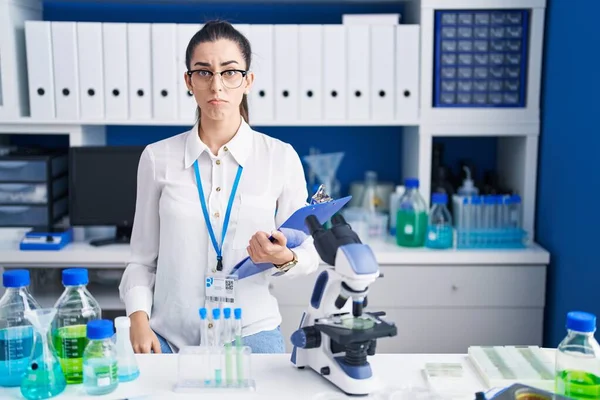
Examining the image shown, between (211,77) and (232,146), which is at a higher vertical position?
(211,77)

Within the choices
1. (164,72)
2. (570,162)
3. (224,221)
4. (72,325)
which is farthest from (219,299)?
(570,162)

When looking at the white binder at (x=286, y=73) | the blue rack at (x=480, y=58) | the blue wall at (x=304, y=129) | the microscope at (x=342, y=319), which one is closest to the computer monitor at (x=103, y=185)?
the blue wall at (x=304, y=129)

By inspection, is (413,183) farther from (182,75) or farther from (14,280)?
(14,280)

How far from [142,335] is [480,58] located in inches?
70.5

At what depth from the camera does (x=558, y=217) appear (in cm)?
251

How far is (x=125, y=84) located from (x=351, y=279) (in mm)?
1753

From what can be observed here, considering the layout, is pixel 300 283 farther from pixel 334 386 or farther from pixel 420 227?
pixel 334 386

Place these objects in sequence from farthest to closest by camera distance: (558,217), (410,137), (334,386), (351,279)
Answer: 1. (410,137)
2. (558,217)
3. (334,386)
4. (351,279)

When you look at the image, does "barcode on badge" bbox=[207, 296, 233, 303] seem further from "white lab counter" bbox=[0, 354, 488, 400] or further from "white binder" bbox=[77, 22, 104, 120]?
"white binder" bbox=[77, 22, 104, 120]

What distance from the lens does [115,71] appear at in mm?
2576

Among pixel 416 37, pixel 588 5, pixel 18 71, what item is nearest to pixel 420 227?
pixel 416 37

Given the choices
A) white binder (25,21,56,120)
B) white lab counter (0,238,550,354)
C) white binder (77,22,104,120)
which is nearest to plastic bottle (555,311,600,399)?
white lab counter (0,238,550,354)

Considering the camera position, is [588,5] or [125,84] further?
[125,84]

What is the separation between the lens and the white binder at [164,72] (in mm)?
2555
